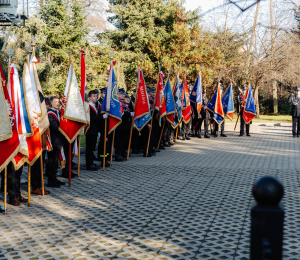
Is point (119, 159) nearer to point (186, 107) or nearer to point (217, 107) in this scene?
point (186, 107)

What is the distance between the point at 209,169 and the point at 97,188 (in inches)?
127

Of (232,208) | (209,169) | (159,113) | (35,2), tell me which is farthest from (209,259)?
(35,2)

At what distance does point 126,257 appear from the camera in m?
4.18

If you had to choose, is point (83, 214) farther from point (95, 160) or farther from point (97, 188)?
point (95, 160)

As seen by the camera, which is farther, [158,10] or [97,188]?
[158,10]

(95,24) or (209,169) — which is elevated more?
(95,24)

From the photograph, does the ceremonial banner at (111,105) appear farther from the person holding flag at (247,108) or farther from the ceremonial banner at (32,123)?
the person holding flag at (247,108)

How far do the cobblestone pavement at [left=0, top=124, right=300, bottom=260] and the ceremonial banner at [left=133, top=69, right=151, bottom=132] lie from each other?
5.55 ft

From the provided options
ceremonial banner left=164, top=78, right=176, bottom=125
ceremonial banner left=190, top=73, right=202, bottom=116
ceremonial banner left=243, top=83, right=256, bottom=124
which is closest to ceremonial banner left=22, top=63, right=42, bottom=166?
ceremonial banner left=164, top=78, right=176, bottom=125

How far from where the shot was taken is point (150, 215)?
5781 mm

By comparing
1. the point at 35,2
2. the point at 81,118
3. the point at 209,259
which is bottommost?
the point at 209,259

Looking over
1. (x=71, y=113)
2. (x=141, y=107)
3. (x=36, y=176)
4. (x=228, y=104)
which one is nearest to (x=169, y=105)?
(x=141, y=107)

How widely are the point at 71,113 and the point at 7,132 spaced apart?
2.20 metres

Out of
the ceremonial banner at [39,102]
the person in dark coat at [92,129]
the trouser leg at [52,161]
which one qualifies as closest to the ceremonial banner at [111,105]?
the person in dark coat at [92,129]
